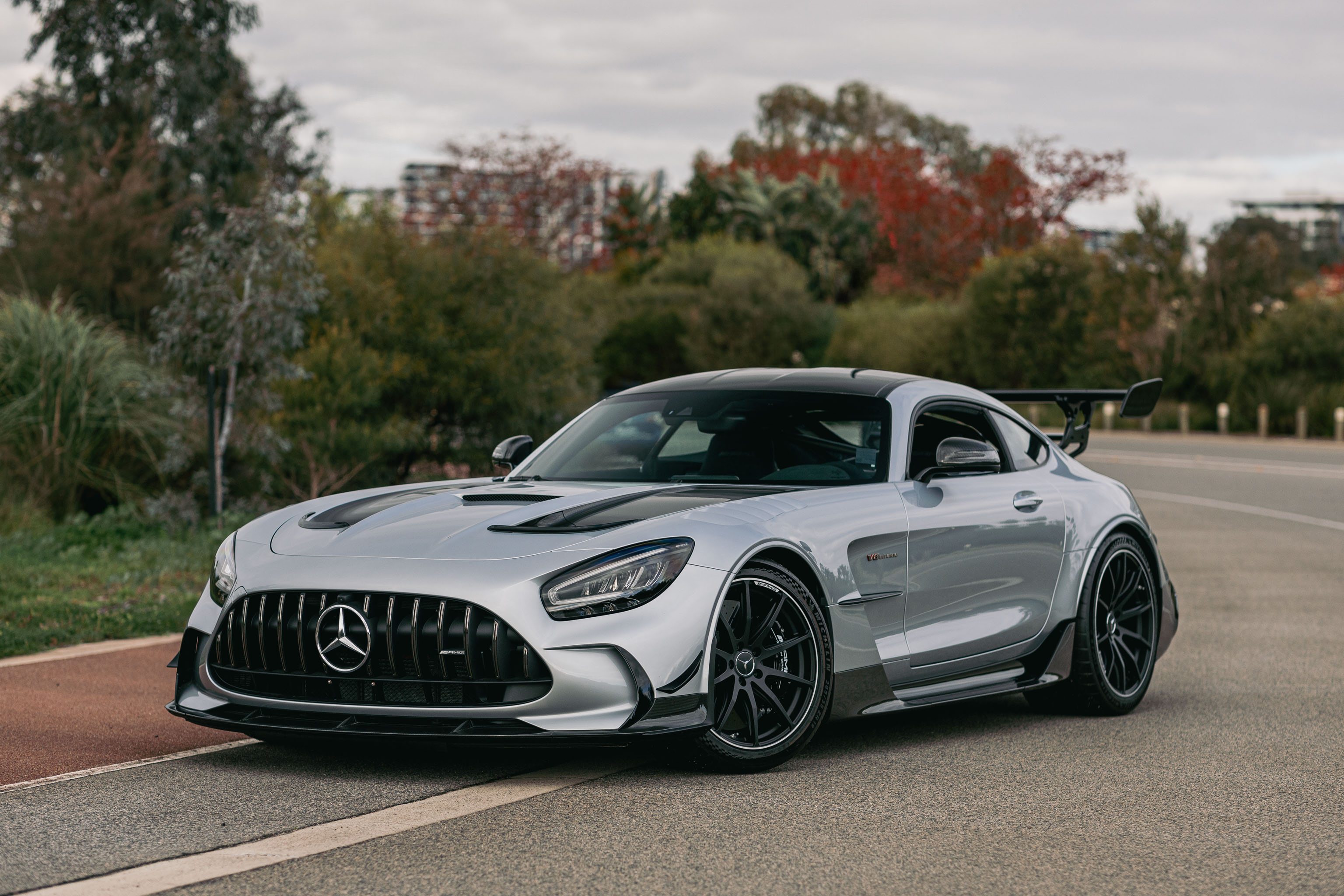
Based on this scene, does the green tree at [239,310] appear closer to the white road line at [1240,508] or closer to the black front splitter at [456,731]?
the black front splitter at [456,731]

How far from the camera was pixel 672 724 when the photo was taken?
18.1ft

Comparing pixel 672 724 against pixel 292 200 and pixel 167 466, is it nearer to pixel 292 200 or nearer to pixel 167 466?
pixel 167 466

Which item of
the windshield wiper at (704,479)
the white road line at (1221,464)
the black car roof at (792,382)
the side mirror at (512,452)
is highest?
the black car roof at (792,382)

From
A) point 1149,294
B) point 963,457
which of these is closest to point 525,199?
point 1149,294

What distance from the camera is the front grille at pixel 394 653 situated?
5426 millimetres

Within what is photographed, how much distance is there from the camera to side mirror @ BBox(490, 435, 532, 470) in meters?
7.34

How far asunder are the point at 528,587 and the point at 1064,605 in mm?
2864

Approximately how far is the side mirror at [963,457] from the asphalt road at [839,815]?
107 centimetres

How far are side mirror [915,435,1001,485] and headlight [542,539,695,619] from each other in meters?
1.50

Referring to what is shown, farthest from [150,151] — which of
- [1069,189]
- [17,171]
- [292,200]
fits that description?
[1069,189]

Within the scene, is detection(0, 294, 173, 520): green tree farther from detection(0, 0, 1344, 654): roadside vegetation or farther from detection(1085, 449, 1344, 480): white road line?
detection(1085, 449, 1344, 480): white road line

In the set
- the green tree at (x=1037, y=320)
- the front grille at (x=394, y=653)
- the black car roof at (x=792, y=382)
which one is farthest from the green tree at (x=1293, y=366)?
the front grille at (x=394, y=653)

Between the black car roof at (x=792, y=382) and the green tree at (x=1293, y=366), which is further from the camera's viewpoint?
the green tree at (x=1293, y=366)

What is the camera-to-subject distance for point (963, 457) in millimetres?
6684
